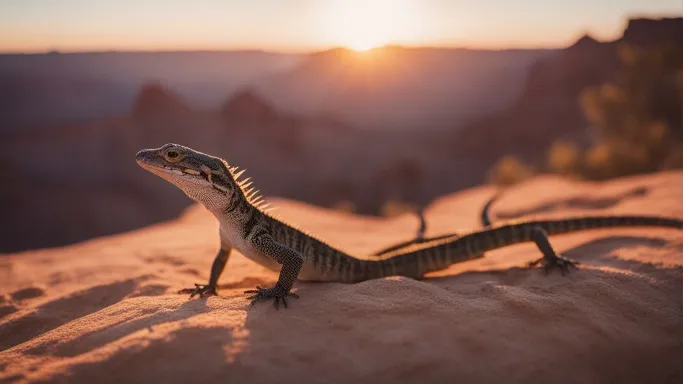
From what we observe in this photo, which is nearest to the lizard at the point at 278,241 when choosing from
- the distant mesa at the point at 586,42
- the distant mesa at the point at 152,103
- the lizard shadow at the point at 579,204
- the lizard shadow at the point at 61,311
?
the lizard shadow at the point at 61,311

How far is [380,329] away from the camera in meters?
3.76

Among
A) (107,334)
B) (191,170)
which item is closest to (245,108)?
(191,170)

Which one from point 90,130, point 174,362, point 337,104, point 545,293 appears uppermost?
point 337,104

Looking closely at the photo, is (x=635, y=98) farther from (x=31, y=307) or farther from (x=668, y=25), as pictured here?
(x=31, y=307)

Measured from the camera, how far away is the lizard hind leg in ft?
18.1

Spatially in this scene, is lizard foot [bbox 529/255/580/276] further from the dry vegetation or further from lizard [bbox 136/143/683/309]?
the dry vegetation

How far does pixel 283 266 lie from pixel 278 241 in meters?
0.61

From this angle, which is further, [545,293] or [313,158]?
[313,158]

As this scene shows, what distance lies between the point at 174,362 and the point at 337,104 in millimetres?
97777

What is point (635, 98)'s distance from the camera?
80.7ft

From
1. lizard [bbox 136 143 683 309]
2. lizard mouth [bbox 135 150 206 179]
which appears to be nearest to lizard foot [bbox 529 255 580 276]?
lizard [bbox 136 143 683 309]

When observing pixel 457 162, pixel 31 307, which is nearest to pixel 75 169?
pixel 457 162

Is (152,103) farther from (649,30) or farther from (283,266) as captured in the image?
(283,266)

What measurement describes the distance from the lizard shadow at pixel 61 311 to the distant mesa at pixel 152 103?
58.7 meters
